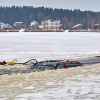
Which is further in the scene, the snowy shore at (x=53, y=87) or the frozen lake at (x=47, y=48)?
the frozen lake at (x=47, y=48)

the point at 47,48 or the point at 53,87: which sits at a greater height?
the point at 53,87

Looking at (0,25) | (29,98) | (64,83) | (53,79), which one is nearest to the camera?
(29,98)

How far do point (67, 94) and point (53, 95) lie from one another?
226 millimetres

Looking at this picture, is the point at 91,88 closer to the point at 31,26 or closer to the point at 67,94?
the point at 67,94

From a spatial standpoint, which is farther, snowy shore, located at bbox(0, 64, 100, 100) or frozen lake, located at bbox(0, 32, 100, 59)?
frozen lake, located at bbox(0, 32, 100, 59)

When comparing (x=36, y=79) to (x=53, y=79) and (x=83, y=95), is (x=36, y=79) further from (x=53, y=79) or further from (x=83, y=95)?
(x=83, y=95)

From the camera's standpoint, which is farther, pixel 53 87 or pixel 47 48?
pixel 47 48

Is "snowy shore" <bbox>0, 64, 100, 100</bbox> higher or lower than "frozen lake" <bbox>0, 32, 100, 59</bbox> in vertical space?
higher

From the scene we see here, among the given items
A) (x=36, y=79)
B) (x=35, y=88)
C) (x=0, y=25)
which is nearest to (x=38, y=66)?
(x=36, y=79)

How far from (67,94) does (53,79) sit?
5.56ft

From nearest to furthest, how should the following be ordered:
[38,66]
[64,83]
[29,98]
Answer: [29,98] < [64,83] < [38,66]

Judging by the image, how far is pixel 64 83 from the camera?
22.6 feet

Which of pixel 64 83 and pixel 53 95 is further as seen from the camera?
pixel 64 83

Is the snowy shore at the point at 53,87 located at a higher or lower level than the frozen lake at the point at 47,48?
higher
